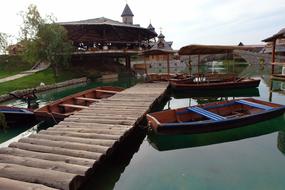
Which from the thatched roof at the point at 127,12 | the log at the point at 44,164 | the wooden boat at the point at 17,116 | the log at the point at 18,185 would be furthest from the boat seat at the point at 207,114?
the thatched roof at the point at 127,12

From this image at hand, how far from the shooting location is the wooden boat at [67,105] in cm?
985

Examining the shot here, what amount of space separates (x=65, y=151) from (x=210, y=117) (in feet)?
18.0

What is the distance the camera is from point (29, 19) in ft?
81.4

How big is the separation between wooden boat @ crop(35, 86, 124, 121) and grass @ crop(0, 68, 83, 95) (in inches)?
353

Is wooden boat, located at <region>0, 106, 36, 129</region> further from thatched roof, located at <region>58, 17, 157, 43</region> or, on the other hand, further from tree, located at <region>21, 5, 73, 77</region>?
thatched roof, located at <region>58, 17, 157, 43</region>

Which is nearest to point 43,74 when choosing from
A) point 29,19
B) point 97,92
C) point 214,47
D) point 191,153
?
point 29,19

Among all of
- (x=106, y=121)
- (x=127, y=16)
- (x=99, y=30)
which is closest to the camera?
(x=106, y=121)

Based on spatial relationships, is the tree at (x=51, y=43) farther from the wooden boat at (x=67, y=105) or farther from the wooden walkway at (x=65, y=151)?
the wooden walkway at (x=65, y=151)

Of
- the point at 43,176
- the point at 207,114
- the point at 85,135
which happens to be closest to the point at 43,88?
the point at 85,135

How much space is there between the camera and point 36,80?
2444cm

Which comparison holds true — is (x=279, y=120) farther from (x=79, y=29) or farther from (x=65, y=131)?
(x=79, y=29)

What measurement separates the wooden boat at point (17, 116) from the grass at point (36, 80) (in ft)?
30.7

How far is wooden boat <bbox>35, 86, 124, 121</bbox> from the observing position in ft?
32.3

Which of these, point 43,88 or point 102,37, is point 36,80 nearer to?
point 43,88
